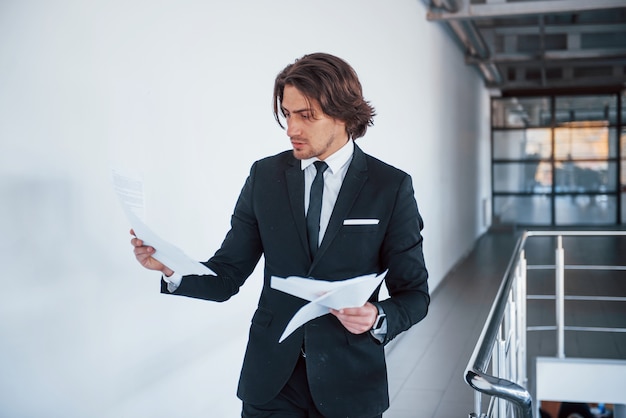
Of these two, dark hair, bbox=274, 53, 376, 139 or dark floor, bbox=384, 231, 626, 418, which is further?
dark floor, bbox=384, 231, 626, 418

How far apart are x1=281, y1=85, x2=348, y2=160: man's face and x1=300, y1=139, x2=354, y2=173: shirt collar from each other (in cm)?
4

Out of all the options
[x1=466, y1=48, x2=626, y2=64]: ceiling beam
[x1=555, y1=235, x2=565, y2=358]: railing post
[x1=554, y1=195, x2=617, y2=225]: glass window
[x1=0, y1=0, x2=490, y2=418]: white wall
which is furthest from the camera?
[x1=554, y1=195, x2=617, y2=225]: glass window

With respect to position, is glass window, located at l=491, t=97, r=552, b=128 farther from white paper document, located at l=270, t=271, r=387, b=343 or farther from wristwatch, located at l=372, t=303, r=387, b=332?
A: white paper document, located at l=270, t=271, r=387, b=343

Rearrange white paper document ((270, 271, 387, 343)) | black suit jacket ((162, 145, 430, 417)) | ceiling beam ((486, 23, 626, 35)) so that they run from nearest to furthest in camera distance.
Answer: white paper document ((270, 271, 387, 343)) < black suit jacket ((162, 145, 430, 417)) < ceiling beam ((486, 23, 626, 35))

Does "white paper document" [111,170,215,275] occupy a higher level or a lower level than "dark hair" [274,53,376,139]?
lower

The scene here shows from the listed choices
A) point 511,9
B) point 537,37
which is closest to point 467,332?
point 511,9

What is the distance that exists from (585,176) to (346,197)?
12314 mm

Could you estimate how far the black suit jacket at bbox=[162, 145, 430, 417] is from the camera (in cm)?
131

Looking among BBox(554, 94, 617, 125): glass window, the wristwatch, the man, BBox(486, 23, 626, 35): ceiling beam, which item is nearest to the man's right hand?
the man

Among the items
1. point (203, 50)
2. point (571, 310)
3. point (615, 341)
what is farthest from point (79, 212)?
point (571, 310)

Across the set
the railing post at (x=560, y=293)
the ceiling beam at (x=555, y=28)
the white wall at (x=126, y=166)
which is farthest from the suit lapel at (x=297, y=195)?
the ceiling beam at (x=555, y=28)

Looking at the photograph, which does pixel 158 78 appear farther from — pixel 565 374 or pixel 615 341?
pixel 615 341

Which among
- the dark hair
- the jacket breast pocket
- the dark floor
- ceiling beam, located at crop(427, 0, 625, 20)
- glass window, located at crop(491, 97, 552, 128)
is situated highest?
ceiling beam, located at crop(427, 0, 625, 20)

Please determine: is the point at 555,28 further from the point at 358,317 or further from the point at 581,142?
the point at 358,317
